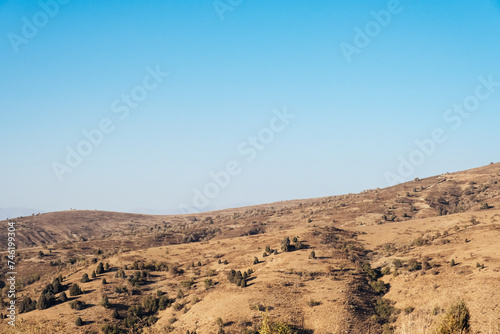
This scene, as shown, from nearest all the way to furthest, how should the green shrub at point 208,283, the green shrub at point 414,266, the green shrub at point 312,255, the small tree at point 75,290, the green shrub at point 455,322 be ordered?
1. the green shrub at point 455,322
2. the green shrub at point 414,266
3. the small tree at point 75,290
4. the green shrub at point 208,283
5. the green shrub at point 312,255

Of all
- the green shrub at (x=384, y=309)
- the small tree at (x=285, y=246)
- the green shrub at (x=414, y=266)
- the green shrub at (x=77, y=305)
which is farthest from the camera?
the small tree at (x=285, y=246)

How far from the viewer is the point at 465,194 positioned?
96062 millimetres

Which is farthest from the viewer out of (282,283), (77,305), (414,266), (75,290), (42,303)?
(75,290)

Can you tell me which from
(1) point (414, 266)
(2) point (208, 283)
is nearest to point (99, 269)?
(2) point (208, 283)

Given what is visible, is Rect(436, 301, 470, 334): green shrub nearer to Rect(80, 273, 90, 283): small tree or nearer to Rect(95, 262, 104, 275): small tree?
Rect(80, 273, 90, 283): small tree

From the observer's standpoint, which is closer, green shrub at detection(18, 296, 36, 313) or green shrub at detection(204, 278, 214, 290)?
green shrub at detection(18, 296, 36, 313)

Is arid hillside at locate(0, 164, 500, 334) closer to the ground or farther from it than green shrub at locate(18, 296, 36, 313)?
closer to the ground

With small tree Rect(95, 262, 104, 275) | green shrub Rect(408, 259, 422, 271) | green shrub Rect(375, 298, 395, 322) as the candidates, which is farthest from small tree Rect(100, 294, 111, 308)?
green shrub Rect(408, 259, 422, 271)

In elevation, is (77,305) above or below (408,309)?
above

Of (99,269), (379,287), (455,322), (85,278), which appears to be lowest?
(379,287)

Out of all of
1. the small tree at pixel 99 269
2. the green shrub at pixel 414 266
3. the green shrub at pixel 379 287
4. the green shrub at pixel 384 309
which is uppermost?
the small tree at pixel 99 269

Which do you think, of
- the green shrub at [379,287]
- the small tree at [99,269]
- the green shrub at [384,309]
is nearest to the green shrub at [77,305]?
the small tree at [99,269]

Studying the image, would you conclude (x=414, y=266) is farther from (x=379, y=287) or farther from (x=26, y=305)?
(x=26, y=305)

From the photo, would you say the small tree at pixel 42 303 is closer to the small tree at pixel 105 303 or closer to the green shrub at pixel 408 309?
the small tree at pixel 105 303
